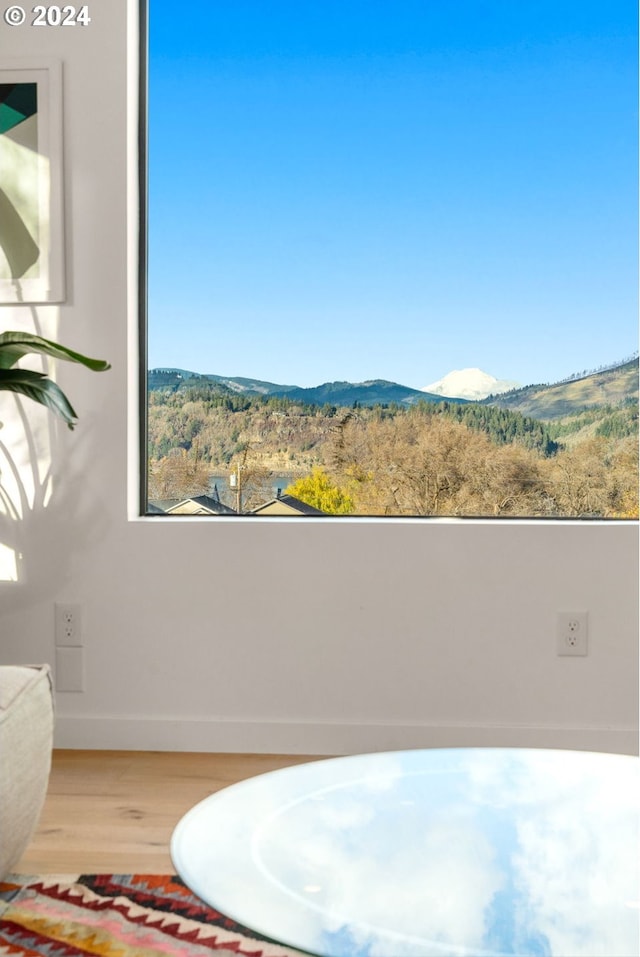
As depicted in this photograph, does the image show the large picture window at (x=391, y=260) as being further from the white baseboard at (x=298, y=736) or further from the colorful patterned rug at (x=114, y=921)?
the colorful patterned rug at (x=114, y=921)

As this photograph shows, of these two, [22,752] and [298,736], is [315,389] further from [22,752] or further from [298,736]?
[22,752]

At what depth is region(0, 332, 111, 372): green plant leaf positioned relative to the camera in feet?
7.09

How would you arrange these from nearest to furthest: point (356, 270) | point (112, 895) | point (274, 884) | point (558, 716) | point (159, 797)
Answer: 1. point (274, 884)
2. point (112, 895)
3. point (159, 797)
4. point (558, 716)
5. point (356, 270)

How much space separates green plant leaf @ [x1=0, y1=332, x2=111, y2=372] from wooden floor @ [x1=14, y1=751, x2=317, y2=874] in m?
1.03

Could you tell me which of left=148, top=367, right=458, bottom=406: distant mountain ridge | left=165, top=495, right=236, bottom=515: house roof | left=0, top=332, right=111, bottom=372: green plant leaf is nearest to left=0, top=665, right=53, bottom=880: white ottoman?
left=0, top=332, right=111, bottom=372: green plant leaf

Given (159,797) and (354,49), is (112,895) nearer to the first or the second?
(159,797)

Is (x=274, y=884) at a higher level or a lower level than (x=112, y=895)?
higher

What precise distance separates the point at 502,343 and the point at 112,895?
1773mm

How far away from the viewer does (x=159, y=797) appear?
228 cm

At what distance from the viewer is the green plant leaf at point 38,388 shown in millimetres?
2162

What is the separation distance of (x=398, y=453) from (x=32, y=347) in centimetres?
107

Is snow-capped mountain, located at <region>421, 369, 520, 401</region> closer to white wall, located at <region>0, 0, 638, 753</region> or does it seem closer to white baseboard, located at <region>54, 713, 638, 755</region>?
white wall, located at <region>0, 0, 638, 753</region>

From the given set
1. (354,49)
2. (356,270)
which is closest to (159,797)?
(356,270)

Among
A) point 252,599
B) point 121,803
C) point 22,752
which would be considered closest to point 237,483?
point 252,599
